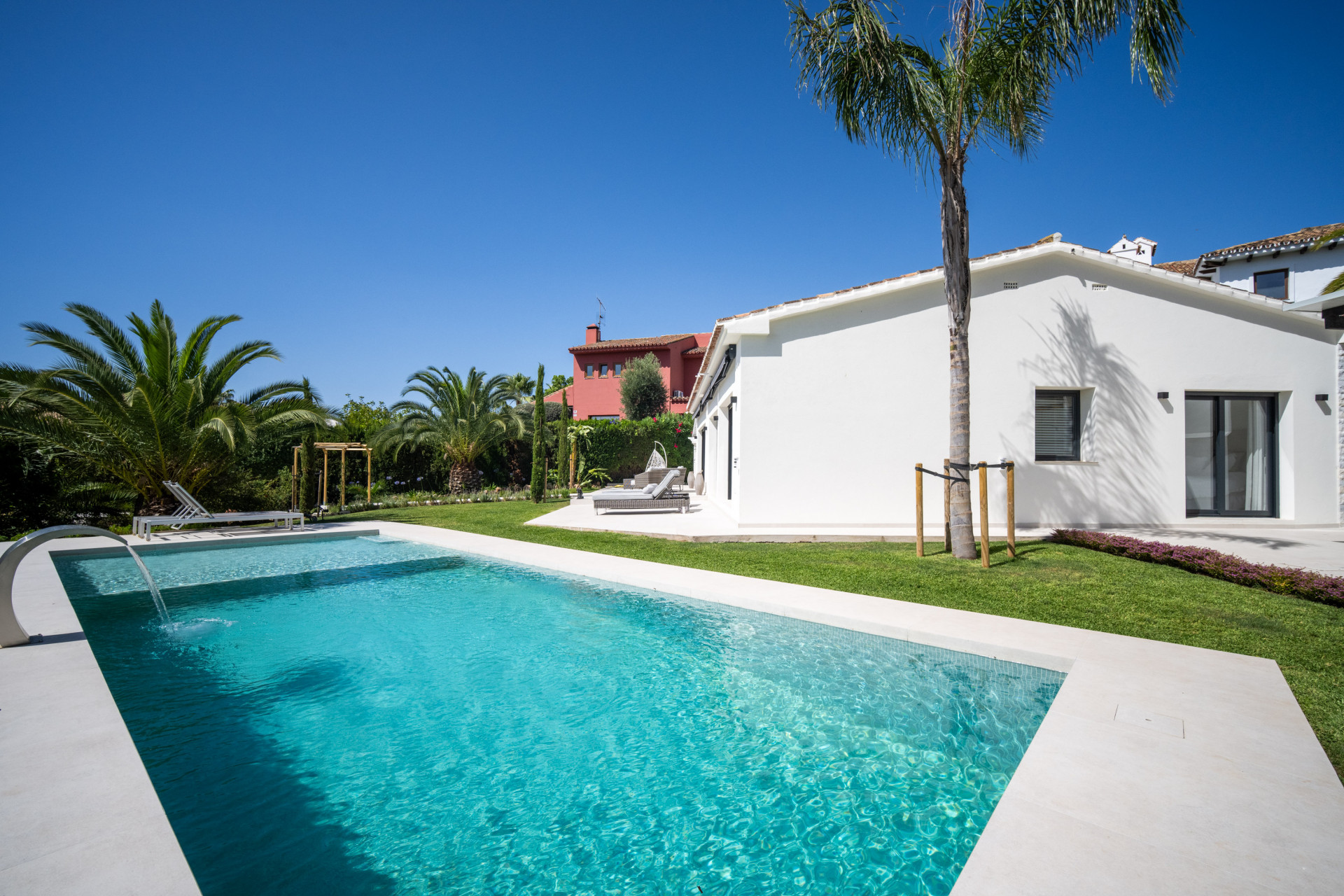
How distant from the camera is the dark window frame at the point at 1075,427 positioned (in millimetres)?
11812

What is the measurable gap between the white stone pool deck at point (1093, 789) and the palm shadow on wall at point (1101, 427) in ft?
25.8

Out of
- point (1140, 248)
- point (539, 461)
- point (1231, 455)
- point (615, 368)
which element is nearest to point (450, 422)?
point (539, 461)

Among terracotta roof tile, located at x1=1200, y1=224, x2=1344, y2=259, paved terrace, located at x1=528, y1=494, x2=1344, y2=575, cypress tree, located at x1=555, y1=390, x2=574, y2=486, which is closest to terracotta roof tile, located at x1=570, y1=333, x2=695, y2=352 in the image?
cypress tree, located at x1=555, y1=390, x2=574, y2=486

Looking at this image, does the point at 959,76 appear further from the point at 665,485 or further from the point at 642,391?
the point at 642,391

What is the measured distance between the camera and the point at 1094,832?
94.3 inches

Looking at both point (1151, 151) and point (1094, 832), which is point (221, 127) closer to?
point (1094, 832)

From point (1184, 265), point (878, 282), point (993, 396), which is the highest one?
point (1184, 265)

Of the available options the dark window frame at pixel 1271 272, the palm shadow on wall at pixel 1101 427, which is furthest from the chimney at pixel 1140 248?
the palm shadow on wall at pixel 1101 427

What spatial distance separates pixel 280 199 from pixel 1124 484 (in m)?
21.9

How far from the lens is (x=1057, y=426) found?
11906 mm

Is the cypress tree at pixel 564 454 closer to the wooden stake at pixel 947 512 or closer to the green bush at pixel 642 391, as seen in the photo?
the green bush at pixel 642 391

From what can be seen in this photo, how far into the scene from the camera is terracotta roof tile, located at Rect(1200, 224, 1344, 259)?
2248 centimetres

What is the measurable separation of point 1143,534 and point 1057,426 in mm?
2473

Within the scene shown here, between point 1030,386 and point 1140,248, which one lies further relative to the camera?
point 1140,248
